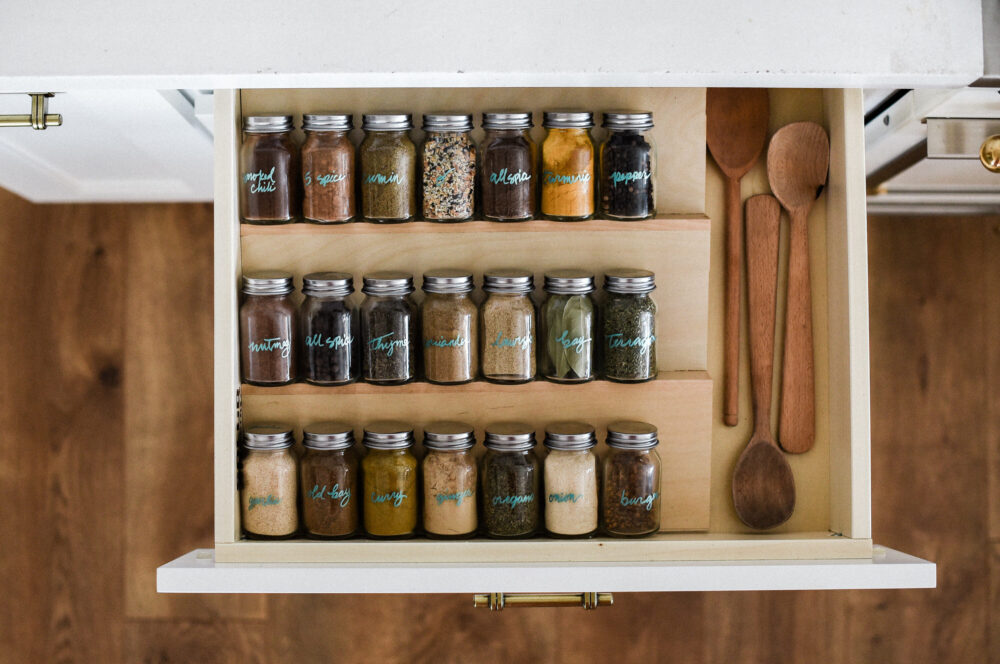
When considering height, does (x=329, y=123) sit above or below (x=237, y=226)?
above

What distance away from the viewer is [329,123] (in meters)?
1.03

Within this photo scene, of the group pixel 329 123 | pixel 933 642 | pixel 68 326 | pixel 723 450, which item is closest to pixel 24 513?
pixel 68 326

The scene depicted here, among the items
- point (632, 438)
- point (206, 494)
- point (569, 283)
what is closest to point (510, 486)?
point (632, 438)

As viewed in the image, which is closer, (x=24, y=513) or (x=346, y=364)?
(x=346, y=364)

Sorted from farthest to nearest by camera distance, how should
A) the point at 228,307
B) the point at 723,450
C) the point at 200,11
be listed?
the point at 723,450
the point at 228,307
the point at 200,11

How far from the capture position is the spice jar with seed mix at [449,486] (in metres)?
1.02

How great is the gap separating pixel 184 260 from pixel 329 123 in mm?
855

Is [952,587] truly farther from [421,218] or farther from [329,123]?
[329,123]

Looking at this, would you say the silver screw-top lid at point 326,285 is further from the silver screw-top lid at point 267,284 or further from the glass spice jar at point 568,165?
the glass spice jar at point 568,165

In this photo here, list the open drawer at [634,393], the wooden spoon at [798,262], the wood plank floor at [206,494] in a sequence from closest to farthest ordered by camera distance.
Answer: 1. the open drawer at [634,393]
2. the wooden spoon at [798,262]
3. the wood plank floor at [206,494]

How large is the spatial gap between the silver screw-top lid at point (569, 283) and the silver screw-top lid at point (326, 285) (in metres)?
0.26

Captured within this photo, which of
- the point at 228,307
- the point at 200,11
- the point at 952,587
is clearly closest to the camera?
the point at 200,11

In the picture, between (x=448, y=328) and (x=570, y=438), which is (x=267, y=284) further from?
(x=570, y=438)

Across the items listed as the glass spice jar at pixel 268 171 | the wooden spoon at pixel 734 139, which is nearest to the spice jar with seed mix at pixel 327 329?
the glass spice jar at pixel 268 171
